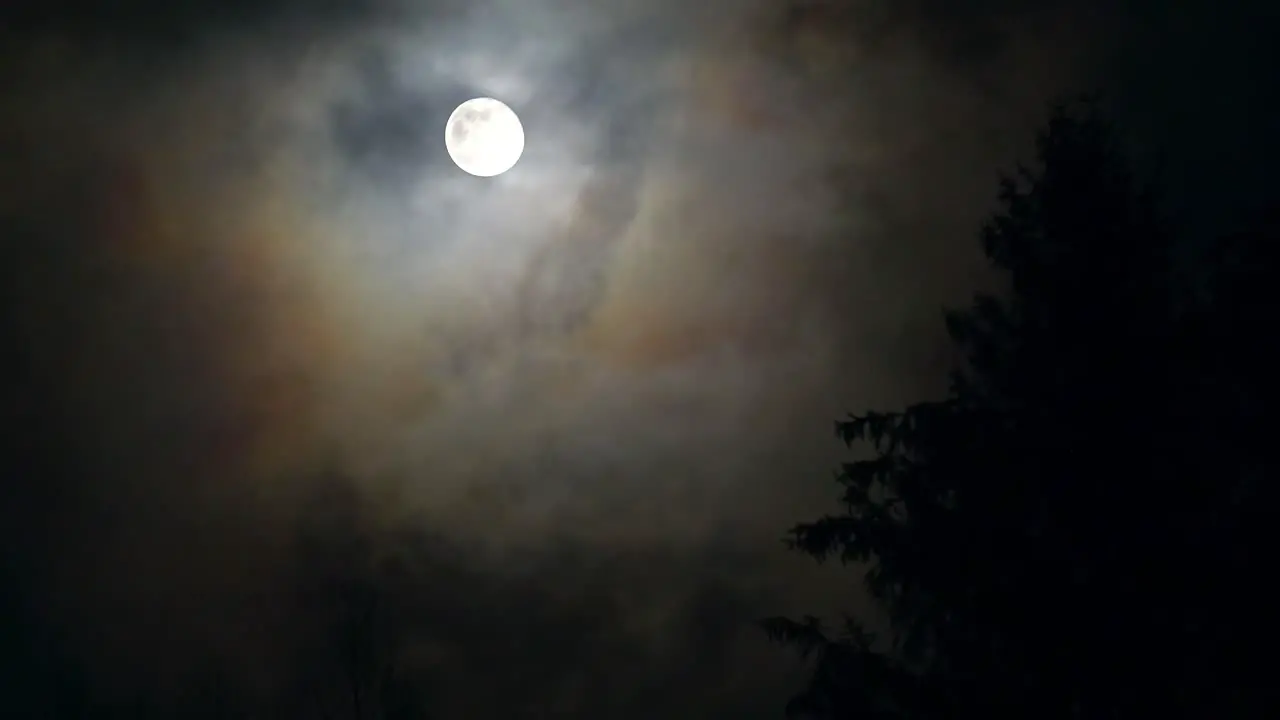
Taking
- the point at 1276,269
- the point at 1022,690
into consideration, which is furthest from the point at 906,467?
the point at 1276,269

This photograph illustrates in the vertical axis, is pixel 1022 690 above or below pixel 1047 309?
below

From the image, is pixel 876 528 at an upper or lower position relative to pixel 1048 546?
upper

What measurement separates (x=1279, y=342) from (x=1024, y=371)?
72.1 inches

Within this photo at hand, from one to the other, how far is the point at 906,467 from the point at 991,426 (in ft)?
2.51

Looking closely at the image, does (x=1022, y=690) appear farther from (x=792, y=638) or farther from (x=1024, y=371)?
(x=1024, y=371)

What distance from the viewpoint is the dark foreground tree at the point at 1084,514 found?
8.96m

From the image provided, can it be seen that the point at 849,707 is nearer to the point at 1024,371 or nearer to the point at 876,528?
the point at 876,528

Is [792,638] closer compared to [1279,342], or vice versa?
[1279,342]

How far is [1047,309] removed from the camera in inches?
389

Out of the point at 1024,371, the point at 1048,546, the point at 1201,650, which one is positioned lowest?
the point at 1201,650

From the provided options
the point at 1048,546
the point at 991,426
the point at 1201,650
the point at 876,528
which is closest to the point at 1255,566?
the point at 1201,650

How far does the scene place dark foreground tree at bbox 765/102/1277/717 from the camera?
29.4 ft

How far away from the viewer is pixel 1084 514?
30.3 feet

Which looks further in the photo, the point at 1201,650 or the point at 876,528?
the point at 876,528
